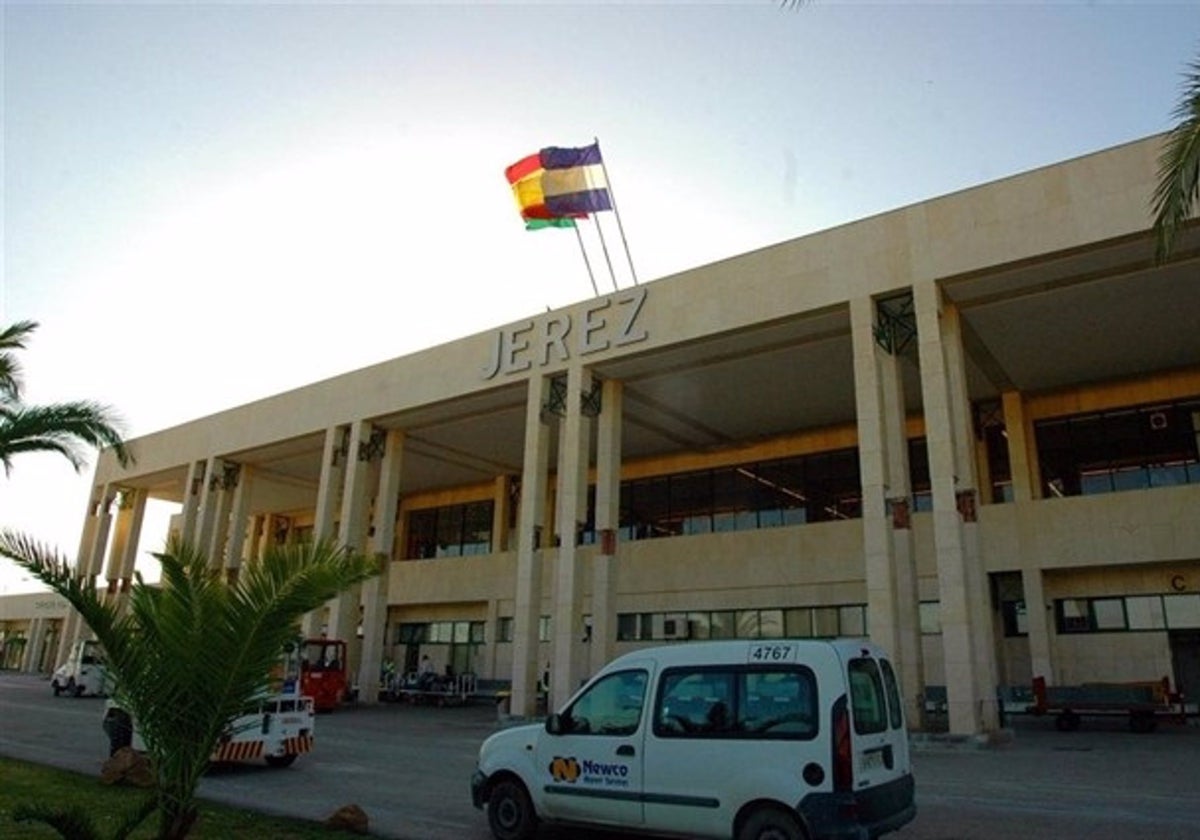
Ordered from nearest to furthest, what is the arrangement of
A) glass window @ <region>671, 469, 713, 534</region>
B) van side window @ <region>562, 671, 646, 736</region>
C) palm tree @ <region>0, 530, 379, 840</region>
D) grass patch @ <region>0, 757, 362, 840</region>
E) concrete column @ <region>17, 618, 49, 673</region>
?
1. palm tree @ <region>0, 530, 379, 840</region>
2. van side window @ <region>562, 671, 646, 736</region>
3. grass patch @ <region>0, 757, 362, 840</region>
4. glass window @ <region>671, 469, 713, 534</region>
5. concrete column @ <region>17, 618, 49, 673</region>

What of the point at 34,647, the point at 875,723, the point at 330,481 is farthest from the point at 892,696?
the point at 34,647

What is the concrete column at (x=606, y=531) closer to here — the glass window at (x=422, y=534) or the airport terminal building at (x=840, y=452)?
the airport terminal building at (x=840, y=452)

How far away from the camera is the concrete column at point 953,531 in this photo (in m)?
18.0

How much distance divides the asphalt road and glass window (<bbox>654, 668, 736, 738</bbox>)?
197 cm

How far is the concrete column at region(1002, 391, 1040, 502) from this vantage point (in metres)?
26.7

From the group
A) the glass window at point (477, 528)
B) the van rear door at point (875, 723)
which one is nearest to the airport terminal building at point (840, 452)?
the glass window at point (477, 528)

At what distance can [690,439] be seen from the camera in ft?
111

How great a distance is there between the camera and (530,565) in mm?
26141

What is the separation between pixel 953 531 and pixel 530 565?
12384 millimetres

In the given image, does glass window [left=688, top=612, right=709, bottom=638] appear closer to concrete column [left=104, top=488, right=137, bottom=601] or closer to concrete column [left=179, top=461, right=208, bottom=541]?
concrete column [left=179, top=461, right=208, bottom=541]

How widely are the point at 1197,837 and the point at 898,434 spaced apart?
510 inches

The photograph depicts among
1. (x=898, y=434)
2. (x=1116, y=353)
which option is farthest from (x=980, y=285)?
(x=1116, y=353)

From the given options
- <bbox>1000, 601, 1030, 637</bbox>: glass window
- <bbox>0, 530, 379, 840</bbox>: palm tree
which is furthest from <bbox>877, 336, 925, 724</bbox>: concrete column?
<bbox>0, 530, 379, 840</bbox>: palm tree

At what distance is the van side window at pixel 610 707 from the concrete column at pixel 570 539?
16.4 meters
